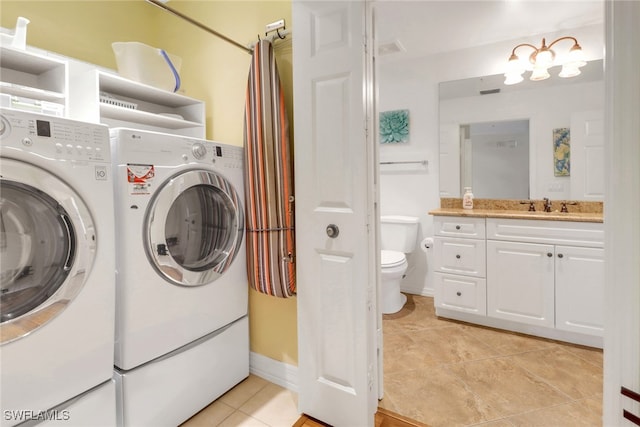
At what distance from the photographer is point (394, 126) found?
3.13 m

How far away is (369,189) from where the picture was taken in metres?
1.33

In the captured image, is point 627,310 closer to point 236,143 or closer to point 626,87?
point 626,87

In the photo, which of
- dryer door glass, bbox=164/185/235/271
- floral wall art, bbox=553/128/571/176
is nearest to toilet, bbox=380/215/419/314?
floral wall art, bbox=553/128/571/176

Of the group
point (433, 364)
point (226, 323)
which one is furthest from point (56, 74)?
point (433, 364)

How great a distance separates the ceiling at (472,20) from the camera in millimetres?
2127

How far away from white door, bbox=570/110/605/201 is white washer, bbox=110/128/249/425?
8.29 feet

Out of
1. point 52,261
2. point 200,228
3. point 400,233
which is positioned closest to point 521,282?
point 400,233

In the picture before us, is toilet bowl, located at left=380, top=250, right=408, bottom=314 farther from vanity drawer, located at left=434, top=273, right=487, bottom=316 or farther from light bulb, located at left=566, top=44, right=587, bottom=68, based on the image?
light bulb, located at left=566, top=44, right=587, bottom=68

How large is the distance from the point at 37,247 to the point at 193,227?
24.1 inches

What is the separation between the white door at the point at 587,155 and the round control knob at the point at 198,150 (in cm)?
269

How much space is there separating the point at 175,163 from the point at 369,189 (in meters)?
0.89

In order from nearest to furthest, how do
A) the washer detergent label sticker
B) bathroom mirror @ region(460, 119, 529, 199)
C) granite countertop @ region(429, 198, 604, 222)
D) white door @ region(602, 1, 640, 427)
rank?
white door @ region(602, 1, 640, 427) → the washer detergent label sticker → granite countertop @ region(429, 198, 604, 222) → bathroom mirror @ region(460, 119, 529, 199)

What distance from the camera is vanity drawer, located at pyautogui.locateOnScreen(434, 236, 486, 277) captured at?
2.38 metres
